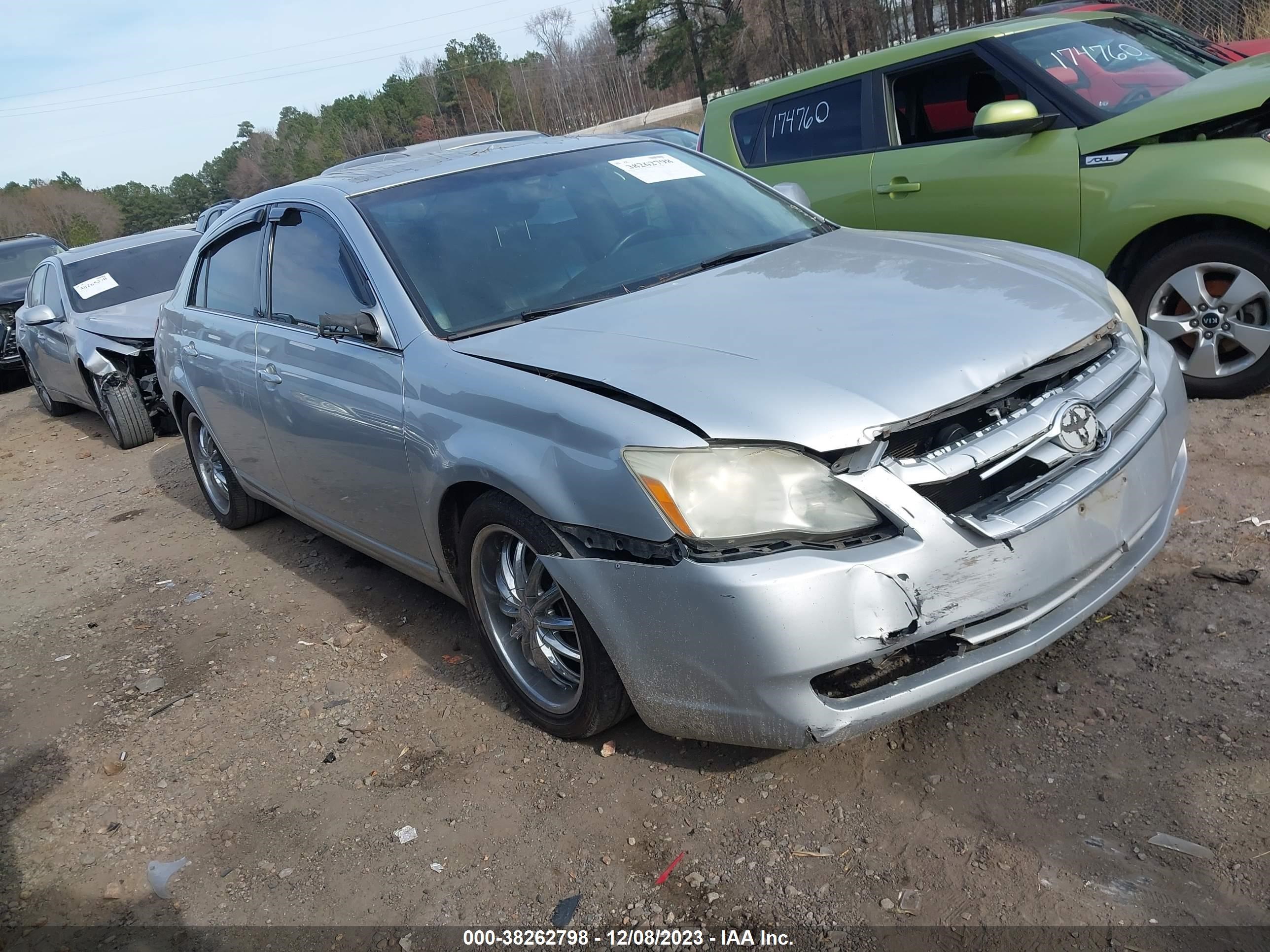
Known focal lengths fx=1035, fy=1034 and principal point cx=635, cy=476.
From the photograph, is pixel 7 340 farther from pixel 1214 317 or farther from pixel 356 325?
pixel 1214 317

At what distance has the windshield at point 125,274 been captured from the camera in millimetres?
9531

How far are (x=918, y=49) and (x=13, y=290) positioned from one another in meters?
14.7

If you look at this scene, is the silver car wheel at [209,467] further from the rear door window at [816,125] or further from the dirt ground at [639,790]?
the rear door window at [816,125]

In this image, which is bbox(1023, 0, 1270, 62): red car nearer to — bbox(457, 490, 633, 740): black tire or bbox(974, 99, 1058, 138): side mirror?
bbox(974, 99, 1058, 138): side mirror

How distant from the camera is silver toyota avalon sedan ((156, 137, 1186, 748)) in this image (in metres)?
2.40

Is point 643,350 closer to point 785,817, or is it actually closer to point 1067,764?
point 785,817

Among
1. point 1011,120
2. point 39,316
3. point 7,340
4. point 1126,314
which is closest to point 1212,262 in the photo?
point 1011,120

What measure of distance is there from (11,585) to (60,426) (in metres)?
6.03

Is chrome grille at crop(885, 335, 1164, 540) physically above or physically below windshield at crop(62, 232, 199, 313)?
below

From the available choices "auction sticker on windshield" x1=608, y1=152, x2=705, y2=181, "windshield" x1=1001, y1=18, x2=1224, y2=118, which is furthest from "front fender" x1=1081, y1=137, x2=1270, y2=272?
"auction sticker on windshield" x1=608, y1=152, x2=705, y2=181

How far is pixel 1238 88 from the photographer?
4469 mm

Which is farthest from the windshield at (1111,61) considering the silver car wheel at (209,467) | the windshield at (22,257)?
the windshield at (22,257)

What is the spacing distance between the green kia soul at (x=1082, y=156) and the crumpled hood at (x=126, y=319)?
5.56 metres

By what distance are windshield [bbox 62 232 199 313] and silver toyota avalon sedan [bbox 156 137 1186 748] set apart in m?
6.41
